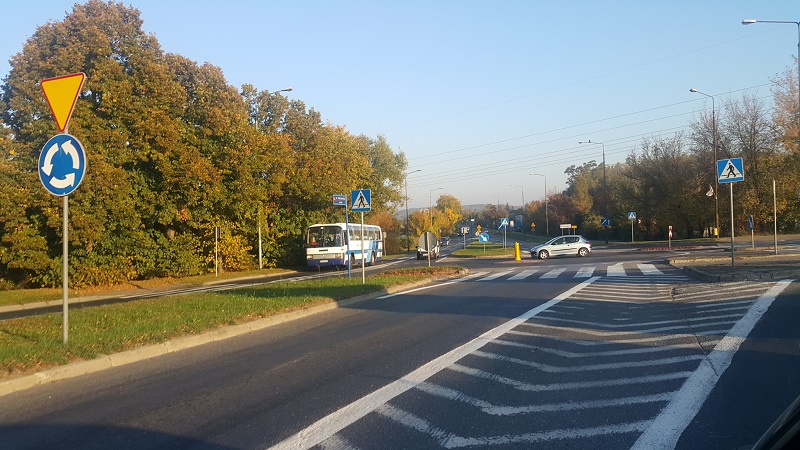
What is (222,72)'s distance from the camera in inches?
1423

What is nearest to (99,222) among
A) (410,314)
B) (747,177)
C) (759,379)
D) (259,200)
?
(259,200)

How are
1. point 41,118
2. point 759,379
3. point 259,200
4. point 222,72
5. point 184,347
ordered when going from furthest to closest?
1. point 222,72
2. point 259,200
3. point 41,118
4. point 184,347
5. point 759,379

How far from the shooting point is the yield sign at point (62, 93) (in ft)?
30.5

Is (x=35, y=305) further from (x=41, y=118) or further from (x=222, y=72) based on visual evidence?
(x=222, y=72)

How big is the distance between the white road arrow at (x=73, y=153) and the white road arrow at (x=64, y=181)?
0.50 ft

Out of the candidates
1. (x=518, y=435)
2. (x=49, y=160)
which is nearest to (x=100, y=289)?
(x=49, y=160)

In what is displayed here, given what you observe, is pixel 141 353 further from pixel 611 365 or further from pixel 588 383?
pixel 611 365

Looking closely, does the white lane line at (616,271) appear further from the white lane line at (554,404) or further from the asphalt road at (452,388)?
the white lane line at (554,404)

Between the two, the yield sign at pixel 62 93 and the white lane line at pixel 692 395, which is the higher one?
the yield sign at pixel 62 93

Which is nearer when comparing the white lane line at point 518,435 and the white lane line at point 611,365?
the white lane line at point 518,435

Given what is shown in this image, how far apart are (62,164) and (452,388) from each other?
681 centimetres

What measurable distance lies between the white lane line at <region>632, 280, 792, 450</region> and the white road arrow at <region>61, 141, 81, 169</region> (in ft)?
28.1

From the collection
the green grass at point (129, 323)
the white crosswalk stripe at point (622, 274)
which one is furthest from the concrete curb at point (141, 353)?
the white crosswalk stripe at point (622, 274)

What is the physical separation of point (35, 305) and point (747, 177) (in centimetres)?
5127
